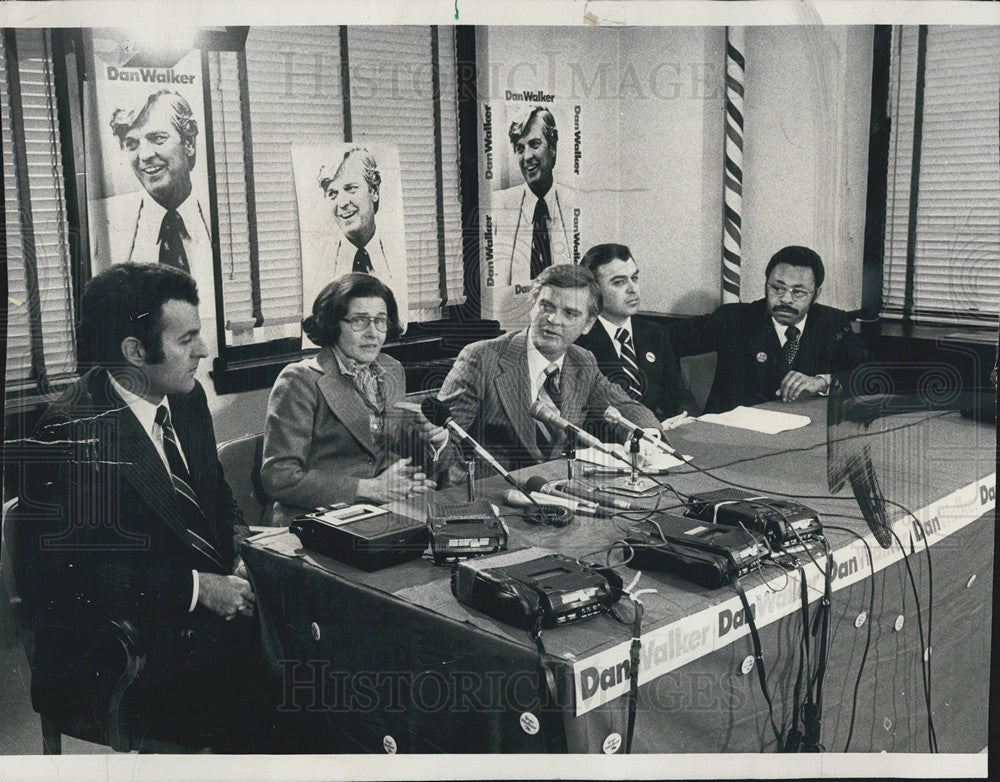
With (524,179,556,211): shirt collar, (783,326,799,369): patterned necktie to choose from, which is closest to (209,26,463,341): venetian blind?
(524,179,556,211): shirt collar

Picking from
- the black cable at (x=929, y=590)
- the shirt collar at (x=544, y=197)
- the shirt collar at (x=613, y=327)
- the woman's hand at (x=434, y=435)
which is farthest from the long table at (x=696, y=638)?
the shirt collar at (x=544, y=197)

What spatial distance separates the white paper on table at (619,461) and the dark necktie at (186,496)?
614mm

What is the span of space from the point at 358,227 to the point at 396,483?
1.36ft

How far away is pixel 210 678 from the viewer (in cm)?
140

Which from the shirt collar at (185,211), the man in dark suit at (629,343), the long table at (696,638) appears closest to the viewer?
the long table at (696,638)

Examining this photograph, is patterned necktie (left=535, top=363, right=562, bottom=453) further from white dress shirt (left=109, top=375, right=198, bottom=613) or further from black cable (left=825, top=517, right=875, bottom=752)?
white dress shirt (left=109, top=375, right=198, bottom=613)

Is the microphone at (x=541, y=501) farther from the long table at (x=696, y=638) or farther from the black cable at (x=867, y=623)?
the black cable at (x=867, y=623)

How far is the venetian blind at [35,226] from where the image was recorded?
128 centimetres

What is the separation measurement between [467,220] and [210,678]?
0.84m

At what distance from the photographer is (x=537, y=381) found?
1.45 m

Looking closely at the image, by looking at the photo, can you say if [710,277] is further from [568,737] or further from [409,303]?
[568,737]

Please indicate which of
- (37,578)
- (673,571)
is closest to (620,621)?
(673,571)

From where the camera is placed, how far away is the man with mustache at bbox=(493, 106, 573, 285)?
4.54 ft

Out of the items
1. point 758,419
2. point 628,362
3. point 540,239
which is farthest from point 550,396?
point 758,419
